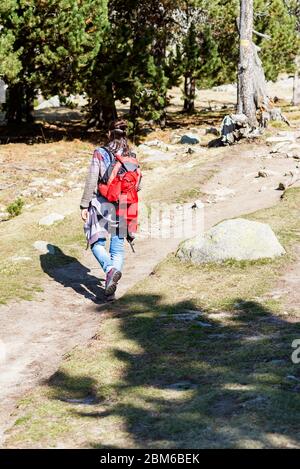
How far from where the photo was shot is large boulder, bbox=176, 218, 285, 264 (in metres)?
9.48

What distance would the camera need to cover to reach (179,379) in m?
5.60

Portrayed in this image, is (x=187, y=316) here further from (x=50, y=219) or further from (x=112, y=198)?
(x=50, y=219)

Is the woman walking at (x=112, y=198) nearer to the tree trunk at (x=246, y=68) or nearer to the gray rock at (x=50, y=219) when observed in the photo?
the gray rock at (x=50, y=219)

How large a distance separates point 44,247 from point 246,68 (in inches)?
548

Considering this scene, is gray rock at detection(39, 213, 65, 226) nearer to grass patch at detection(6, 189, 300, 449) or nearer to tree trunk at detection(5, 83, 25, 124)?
grass patch at detection(6, 189, 300, 449)

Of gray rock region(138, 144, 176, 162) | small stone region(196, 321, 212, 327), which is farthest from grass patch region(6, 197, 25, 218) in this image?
small stone region(196, 321, 212, 327)

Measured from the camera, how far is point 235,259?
9430mm

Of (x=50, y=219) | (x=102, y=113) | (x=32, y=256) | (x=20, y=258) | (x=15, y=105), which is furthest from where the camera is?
(x=15, y=105)

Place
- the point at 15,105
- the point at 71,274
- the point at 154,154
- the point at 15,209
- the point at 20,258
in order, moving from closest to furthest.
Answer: the point at 71,274
the point at 20,258
the point at 15,209
the point at 154,154
the point at 15,105

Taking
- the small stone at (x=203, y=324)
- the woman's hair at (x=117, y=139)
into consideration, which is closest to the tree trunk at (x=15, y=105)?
the woman's hair at (x=117, y=139)

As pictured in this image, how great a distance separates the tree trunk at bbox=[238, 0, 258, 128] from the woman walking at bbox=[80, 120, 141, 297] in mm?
14952

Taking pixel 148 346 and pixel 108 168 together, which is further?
pixel 108 168

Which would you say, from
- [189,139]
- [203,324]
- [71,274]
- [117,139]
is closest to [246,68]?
[189,139]

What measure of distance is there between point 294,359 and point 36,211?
419 inches
